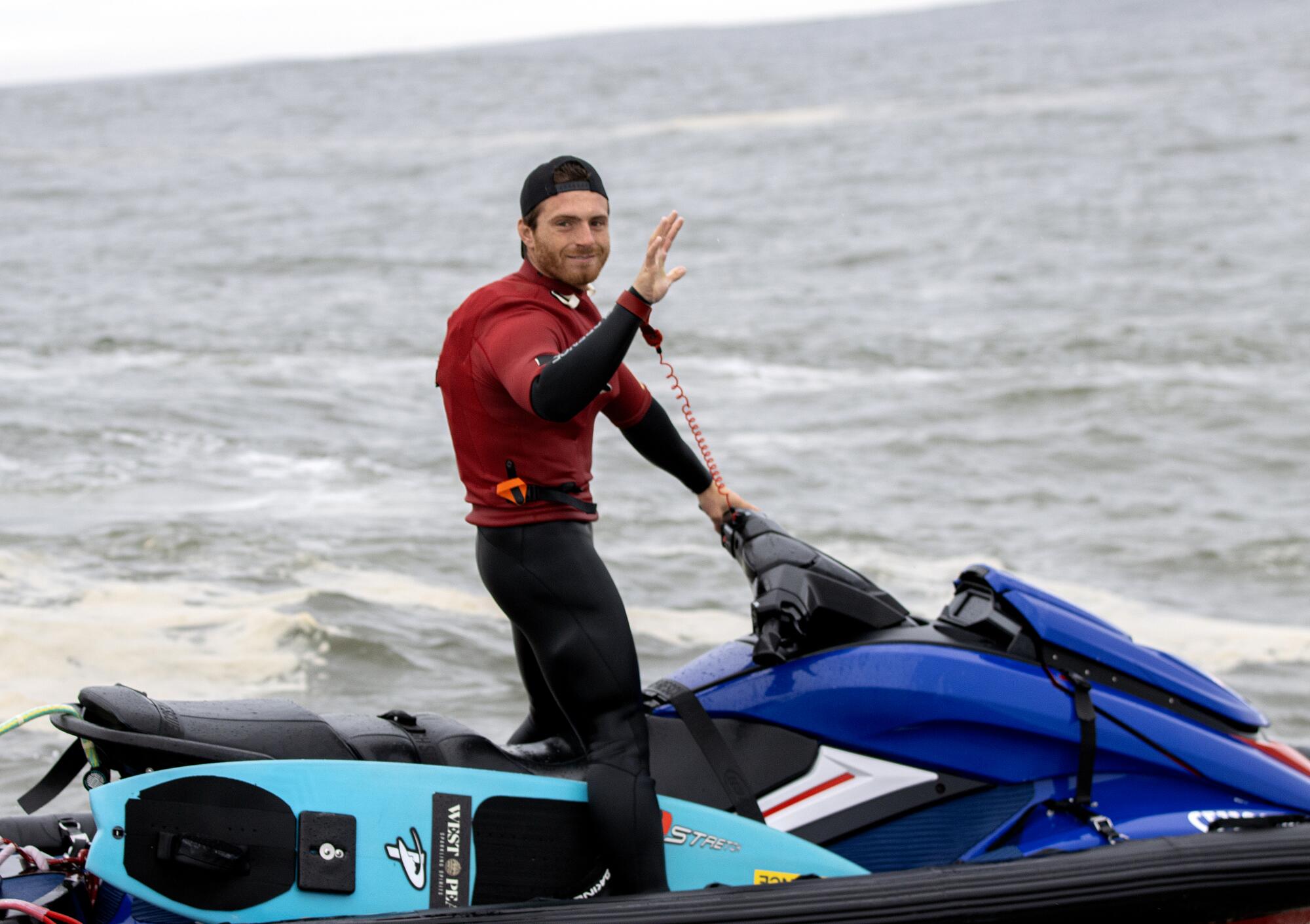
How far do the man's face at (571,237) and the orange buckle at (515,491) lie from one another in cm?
46

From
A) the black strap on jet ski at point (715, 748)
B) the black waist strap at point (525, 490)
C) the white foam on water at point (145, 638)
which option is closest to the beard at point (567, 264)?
the black waist strap at point (525, 490)

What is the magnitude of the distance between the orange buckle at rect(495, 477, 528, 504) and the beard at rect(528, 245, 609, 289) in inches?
18.2

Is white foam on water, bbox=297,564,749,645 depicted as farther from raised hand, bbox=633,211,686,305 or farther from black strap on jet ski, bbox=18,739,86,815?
raised hand, bbox=633,211,686,305

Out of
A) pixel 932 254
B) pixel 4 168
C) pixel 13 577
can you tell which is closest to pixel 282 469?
pixel 13 577

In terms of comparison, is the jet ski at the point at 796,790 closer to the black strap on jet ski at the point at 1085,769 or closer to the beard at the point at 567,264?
the black strap on jet ski at the point at 1085,769

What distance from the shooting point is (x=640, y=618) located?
6883 mm

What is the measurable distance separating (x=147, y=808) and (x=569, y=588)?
3.11 feet

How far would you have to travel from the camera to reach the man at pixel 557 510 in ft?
9.86

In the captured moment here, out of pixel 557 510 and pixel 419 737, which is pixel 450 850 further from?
pixel 557 510

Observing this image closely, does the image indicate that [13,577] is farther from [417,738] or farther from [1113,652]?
[1113,652]

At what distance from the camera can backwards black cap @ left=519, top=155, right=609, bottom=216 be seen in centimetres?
303

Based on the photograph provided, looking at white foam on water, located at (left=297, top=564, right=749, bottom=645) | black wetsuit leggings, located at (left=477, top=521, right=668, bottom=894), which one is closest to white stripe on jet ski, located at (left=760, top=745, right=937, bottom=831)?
black wetsuit leggings, located at (left=477, top=521, right=668, bottom=894)

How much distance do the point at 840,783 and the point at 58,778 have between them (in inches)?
67.2

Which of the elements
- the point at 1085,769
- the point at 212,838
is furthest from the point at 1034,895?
the point at 212,838
